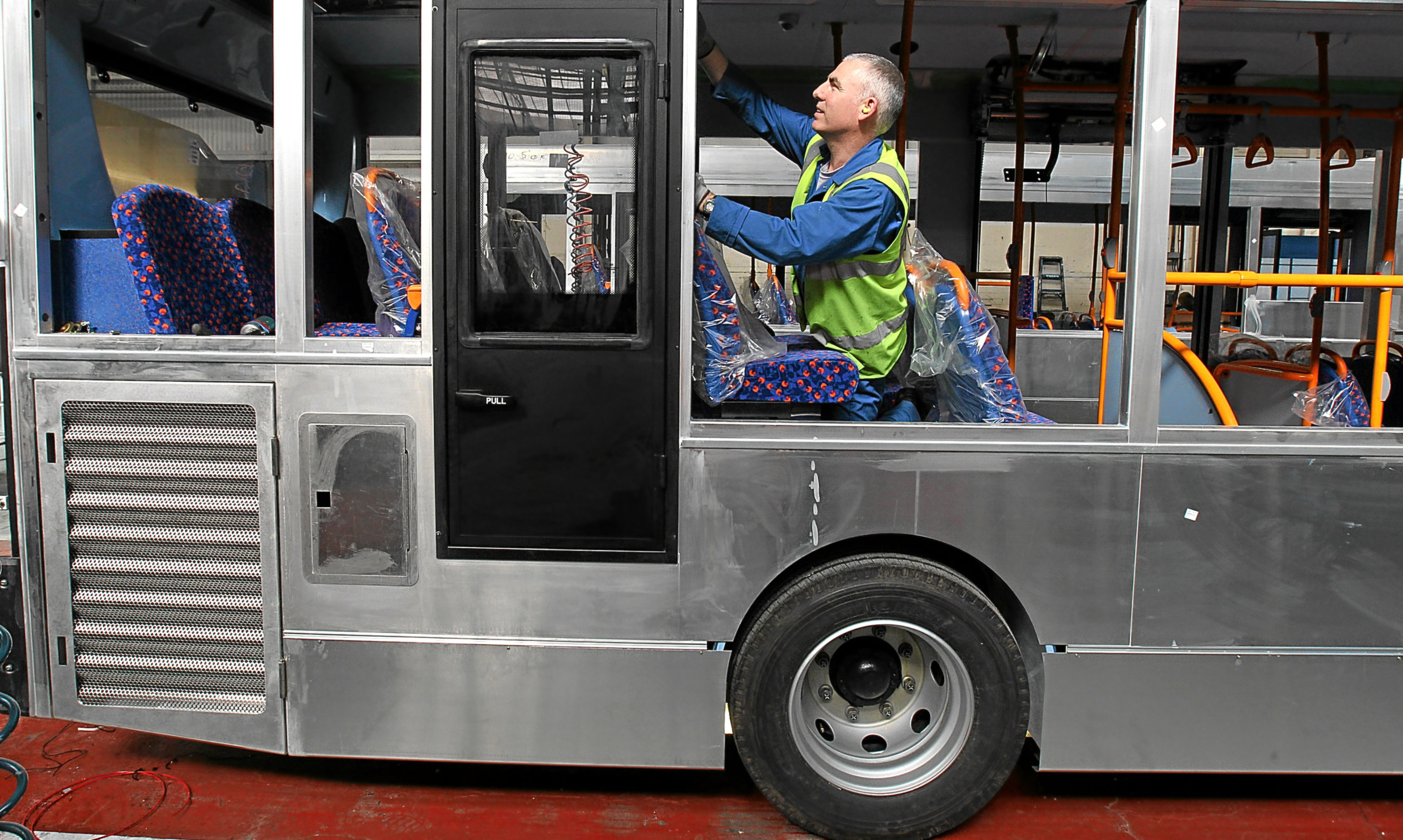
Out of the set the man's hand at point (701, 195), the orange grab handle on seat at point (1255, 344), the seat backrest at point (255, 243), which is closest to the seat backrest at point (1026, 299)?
the orange grab handle on seat at point (1255, 344)

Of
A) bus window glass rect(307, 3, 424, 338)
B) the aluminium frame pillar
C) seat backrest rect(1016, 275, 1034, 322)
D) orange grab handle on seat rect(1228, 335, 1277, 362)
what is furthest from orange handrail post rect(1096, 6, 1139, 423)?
bus window glass rect(307, 3, 424, 338)

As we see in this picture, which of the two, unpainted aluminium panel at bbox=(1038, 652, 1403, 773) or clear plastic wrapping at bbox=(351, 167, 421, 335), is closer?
unpainted aluminium panel at bbox=(1038, 652, 1403, 773)

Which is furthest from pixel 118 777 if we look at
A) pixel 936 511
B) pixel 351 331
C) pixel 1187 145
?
pixel 1187 145

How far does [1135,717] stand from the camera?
260 centimetres

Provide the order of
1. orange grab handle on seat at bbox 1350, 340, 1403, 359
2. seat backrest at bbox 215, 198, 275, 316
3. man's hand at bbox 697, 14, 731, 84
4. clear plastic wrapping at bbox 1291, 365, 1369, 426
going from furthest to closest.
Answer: orange grab handle on seat at bbox 1350, 340, 1403, 359 → clear plastic wrapping at bbox 1291, 365, 1369, 426 → seat backrest at bbox 215, 198, 275, 316 → man's hand at bbox 697, 14, 731, 84

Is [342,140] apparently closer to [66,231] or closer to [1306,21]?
[66,231]

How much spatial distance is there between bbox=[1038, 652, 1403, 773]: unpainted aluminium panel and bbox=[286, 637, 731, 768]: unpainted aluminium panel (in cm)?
102

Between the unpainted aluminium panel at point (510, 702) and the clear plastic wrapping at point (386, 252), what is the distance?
1016 millimetres

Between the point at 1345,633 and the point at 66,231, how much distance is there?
13.1ft

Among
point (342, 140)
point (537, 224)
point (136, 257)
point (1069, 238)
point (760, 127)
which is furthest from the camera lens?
point (1069, 238)

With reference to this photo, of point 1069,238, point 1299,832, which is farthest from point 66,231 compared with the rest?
point 1069,238

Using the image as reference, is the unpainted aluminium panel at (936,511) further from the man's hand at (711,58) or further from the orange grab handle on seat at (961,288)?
the man's hand at (711,58)

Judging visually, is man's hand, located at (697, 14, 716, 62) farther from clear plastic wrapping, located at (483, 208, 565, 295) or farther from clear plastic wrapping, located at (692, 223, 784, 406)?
clear plastic wrapping, located at (483, 208, 565, 295)

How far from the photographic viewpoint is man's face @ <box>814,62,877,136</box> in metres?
2.83
